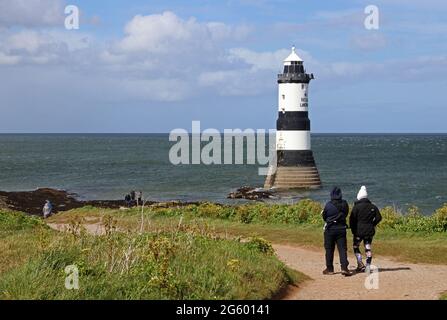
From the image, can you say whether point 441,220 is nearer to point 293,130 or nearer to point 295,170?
point 293,130

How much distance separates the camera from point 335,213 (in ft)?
44.1

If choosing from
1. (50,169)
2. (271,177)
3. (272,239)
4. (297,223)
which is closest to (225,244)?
(272,239)

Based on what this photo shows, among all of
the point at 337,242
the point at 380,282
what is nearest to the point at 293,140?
the point at 337,242

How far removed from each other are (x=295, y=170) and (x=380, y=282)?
39831 mm

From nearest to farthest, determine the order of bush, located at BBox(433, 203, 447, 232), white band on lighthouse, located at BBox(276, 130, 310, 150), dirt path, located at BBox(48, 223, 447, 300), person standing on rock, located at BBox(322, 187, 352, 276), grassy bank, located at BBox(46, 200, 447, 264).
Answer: dirt path, located at BBox(48, 223, 447, 300), person standing on rock, located at BBox(322, 187, 352, 276), grassy bank, located at BBox(46, 200, 447, 264), bush, located at BBox(433, 203, 447, 232), white band on lighthouse, located at BBox(276, 130, 310, 150)

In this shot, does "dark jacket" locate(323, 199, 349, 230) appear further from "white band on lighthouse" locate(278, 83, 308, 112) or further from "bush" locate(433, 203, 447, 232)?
"white band on lighthouse" locate(278, 83, 308, 112)

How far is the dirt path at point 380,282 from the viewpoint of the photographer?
457 inches

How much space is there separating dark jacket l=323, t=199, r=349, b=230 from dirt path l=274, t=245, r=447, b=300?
100cm

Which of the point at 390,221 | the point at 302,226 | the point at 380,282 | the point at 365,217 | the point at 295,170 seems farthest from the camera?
the point at 295,170

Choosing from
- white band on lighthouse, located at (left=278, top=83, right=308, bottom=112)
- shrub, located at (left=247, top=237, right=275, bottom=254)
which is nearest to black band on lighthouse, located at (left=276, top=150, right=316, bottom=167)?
white band on lighthouse, located at (left=278, top=83, right=308, bottom=112)

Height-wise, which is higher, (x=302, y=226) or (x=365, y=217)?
(x=365, y=217)

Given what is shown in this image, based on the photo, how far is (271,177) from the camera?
2201 inches

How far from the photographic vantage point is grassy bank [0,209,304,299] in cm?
986
